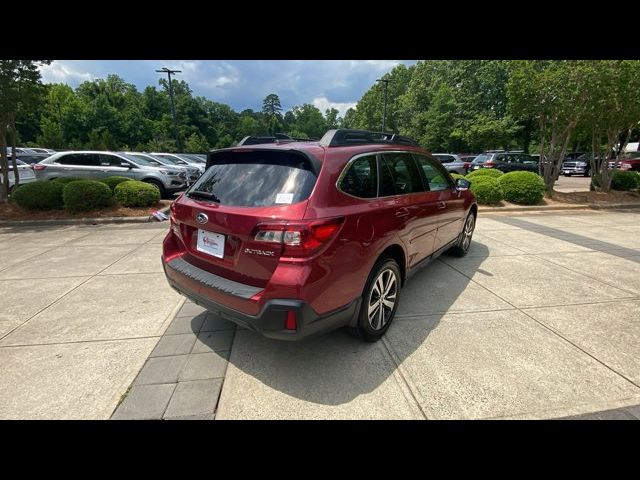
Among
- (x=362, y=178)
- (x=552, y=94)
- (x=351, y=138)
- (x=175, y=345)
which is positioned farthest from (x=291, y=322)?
(x=552, y=94)

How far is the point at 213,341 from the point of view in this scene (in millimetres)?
2891

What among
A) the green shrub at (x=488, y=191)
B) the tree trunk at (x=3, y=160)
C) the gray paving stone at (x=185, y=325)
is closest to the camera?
the gray paving stone at (x=185, y=325)

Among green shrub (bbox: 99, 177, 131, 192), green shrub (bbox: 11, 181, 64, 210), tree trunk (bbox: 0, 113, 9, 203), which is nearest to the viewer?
green shrub (bbox: 11, 181, 64, 210)

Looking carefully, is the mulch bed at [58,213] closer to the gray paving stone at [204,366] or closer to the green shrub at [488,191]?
the gray paving stone at [204,366]

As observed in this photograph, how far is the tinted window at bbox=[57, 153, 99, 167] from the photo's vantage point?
10430 mm

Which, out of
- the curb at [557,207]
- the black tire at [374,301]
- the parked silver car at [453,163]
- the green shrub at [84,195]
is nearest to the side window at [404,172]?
the black tire at [374,301]

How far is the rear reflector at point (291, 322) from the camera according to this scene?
2.04 m

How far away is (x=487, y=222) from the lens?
7.96 meters

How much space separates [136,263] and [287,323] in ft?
12.5

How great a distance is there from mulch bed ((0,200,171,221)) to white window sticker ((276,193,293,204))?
7.05 meters

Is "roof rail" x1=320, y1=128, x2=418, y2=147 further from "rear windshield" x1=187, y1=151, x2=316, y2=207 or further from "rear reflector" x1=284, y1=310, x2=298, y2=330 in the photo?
"rear reflector" x1=284, y1=310, x2=298, y2=330

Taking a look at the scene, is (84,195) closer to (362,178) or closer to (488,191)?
(362,178)

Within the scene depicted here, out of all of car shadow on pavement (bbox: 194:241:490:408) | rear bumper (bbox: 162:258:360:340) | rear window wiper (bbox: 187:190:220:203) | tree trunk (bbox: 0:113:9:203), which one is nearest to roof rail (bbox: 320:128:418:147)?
rear window wiper (bbox: 187:190:220:203)

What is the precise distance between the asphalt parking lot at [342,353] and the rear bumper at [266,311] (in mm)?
487
